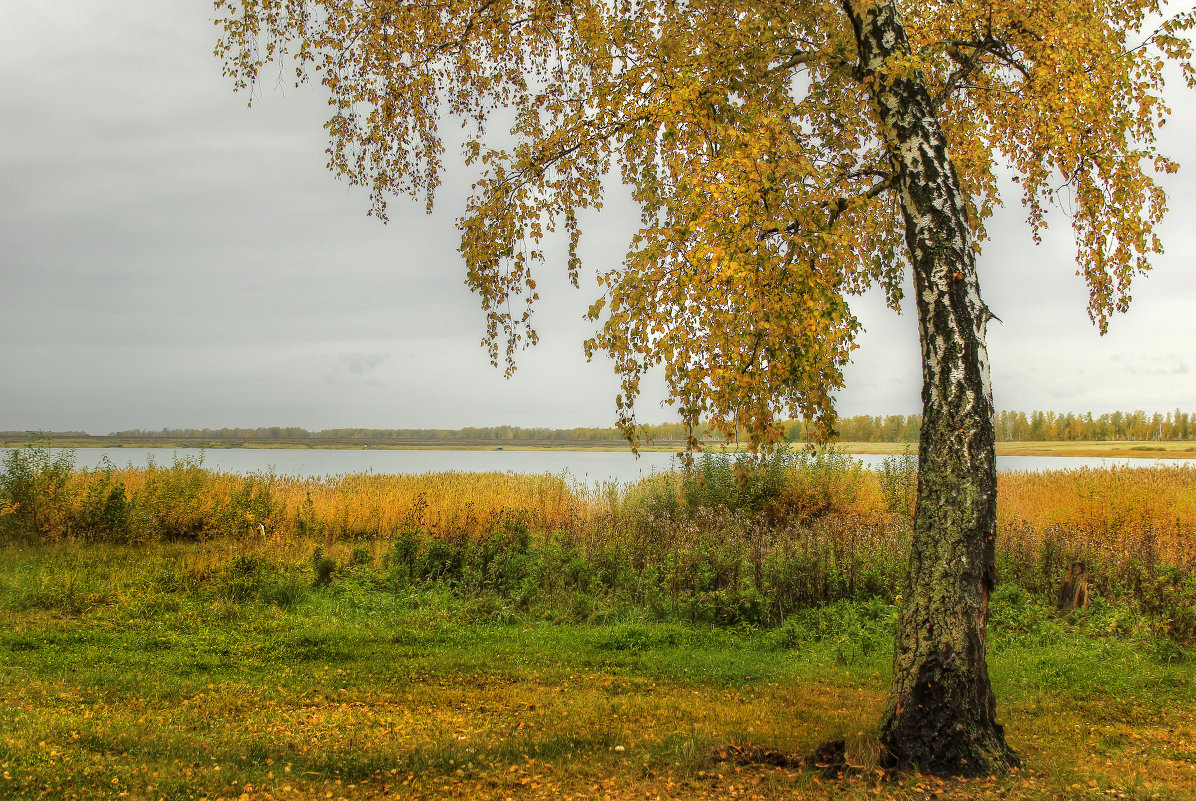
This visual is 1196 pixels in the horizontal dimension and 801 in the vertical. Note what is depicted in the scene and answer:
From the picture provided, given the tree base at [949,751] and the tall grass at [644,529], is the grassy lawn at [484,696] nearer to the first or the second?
the tree base at [949,751]

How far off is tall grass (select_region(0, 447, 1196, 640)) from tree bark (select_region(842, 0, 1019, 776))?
242 centimetres

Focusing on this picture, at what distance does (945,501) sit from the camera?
464cm

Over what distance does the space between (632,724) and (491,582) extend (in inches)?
201

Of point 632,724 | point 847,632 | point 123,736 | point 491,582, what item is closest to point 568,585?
point 491,582

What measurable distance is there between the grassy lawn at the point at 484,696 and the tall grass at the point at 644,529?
0.70 meters

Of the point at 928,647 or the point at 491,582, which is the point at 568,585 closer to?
the point at 491,582

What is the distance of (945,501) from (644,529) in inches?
339

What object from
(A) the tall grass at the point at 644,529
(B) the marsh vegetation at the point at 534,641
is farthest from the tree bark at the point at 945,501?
(A) the tall grass at the point at 644,529

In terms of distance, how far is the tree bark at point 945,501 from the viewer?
4.48 meters

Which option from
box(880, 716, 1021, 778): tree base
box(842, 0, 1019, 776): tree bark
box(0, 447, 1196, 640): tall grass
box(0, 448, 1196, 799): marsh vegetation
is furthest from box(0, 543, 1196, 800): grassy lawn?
box(0, 447, 1196, 640): tall grass

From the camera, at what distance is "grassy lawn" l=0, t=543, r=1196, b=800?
14.1 feet

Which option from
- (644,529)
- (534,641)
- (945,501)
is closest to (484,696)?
(534,641)

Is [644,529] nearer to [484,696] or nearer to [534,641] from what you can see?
[534,641]

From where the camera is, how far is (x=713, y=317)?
4.95m
